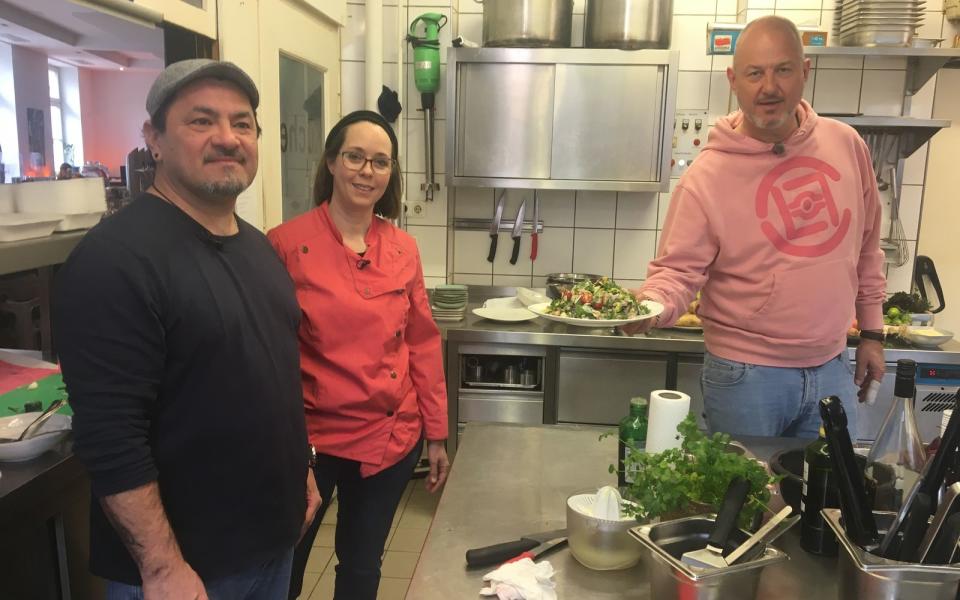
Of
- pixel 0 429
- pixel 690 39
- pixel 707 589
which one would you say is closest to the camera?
pixel 707 589

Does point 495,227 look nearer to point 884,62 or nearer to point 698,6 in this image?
point 698,6

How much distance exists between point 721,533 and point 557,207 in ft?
8.36

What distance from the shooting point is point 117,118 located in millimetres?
1819

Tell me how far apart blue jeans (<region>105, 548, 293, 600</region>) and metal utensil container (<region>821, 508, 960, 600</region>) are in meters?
0.97

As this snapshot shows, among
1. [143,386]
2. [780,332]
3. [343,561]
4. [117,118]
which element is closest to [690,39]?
[780,332]

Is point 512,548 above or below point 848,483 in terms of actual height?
below

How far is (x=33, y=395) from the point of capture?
1706 mm

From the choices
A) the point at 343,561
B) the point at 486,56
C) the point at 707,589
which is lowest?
the point at 343,561

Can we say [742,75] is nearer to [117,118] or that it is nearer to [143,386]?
[143,386]

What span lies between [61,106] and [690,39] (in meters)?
2.50

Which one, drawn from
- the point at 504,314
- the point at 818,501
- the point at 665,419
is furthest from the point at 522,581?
the point at 504,314

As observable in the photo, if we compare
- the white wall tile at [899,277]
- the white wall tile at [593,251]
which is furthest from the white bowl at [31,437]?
the white wall tile at [899,277]

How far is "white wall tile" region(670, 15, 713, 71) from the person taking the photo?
10.2ft

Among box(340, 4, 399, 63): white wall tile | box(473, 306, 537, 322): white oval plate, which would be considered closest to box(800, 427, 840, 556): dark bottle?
box(473, 306, 537, 322): white oval plate
